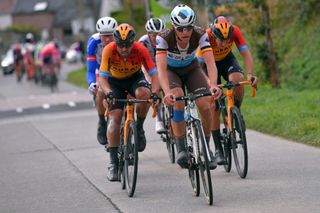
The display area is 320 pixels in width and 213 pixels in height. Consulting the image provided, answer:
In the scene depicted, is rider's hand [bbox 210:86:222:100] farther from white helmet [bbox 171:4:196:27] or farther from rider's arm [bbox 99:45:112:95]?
rider's arm [bbox 99:45:112:95]

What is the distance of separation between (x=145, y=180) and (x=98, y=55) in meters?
2.11

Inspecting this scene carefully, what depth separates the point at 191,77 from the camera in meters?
9.83

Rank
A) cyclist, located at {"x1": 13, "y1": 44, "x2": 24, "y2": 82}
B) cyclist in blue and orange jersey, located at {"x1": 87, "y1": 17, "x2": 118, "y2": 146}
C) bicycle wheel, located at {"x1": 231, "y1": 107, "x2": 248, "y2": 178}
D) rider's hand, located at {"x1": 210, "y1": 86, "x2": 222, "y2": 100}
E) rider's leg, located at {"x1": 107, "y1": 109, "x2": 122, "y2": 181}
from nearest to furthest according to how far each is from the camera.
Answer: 1. rider's hand, located at {"x1": 210, "y1": 86, "x2": 222, "y2": 100}
2. bicycle wheel, located at {"x1": 231, "y1": 107, "x2": 248, "y2": 178}
3. rider's leg, located at {"x1": 107, "y1": 109, "x2": 122, "y2": 181}
4. cyclist in blue and orange jersey, located at {"x1": 87, "y1": 17, "x2": 118, "y2": 146}
5. cyclist, located at {"x1": 13, "y1": 44, "x2": 24, "y2": 82}

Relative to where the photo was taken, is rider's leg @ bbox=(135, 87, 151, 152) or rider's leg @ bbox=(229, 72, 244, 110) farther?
rider's leg @ bbox=(229, 72, 244, 110)

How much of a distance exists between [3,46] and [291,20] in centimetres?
6904

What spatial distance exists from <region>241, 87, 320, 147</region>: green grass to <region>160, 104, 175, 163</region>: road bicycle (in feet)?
6.29

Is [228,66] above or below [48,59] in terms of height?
above

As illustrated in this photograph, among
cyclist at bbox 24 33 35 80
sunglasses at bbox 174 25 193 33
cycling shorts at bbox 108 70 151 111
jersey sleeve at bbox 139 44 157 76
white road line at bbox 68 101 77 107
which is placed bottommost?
white road line at bbox 68 101 77 107

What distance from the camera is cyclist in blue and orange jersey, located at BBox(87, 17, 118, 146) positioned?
11.0 meters

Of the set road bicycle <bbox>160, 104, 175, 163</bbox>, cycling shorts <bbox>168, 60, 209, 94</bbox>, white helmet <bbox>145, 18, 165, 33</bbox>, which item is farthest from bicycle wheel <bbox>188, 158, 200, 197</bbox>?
white helmet <bbox>145, 18, 165, 33</bbox>

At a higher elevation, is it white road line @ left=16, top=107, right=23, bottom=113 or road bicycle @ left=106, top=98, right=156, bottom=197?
road bicycle @ left=106, top=98, right=156, bottom=197

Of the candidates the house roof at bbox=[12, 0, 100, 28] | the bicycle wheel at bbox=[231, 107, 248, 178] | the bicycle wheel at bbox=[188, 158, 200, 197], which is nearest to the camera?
the bicycle wheel at bbox=[188, 158, 200, 197]

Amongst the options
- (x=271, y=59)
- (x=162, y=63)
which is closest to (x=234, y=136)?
(x=162, y=63)

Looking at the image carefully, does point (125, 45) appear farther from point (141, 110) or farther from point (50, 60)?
point (50, 60)
